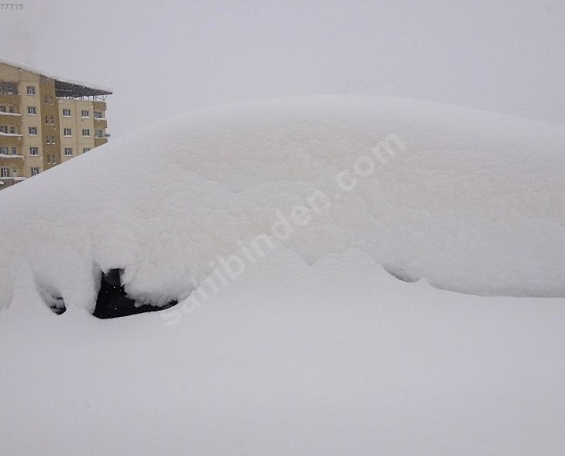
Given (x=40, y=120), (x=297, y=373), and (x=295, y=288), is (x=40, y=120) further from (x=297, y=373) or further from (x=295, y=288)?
Answer: (x=297, y=373)

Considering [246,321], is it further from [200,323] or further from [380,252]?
[380,252]

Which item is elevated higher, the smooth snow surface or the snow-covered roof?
the snow-covered roof

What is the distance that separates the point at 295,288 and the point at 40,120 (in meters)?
31.4

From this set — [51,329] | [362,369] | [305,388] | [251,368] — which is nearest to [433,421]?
[362,369]

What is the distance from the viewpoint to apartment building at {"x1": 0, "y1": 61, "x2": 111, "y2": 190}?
26484 mm

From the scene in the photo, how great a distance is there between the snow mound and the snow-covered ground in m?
0.01

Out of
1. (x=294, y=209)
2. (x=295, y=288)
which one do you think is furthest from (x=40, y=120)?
(x=295, y=288)

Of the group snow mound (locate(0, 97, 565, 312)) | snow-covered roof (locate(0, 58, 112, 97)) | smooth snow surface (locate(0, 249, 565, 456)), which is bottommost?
smooth snow surface (locate(0, 249, 565, 456))

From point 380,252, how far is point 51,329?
5.84ft

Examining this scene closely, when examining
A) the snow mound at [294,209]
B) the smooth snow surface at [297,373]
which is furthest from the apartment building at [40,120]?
the smooth snow surface at [297,373]

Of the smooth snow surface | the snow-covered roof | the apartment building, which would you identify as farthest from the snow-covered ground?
the snow-covered roof

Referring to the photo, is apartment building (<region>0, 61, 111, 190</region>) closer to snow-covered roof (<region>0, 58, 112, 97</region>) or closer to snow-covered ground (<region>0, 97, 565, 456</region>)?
snow-covered roof (<region>0, 58, 112, 97</region>)

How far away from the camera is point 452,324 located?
210 cm

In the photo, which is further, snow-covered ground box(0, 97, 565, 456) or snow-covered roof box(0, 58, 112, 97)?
snow-covered roof box(0, 58, 112, 97)
